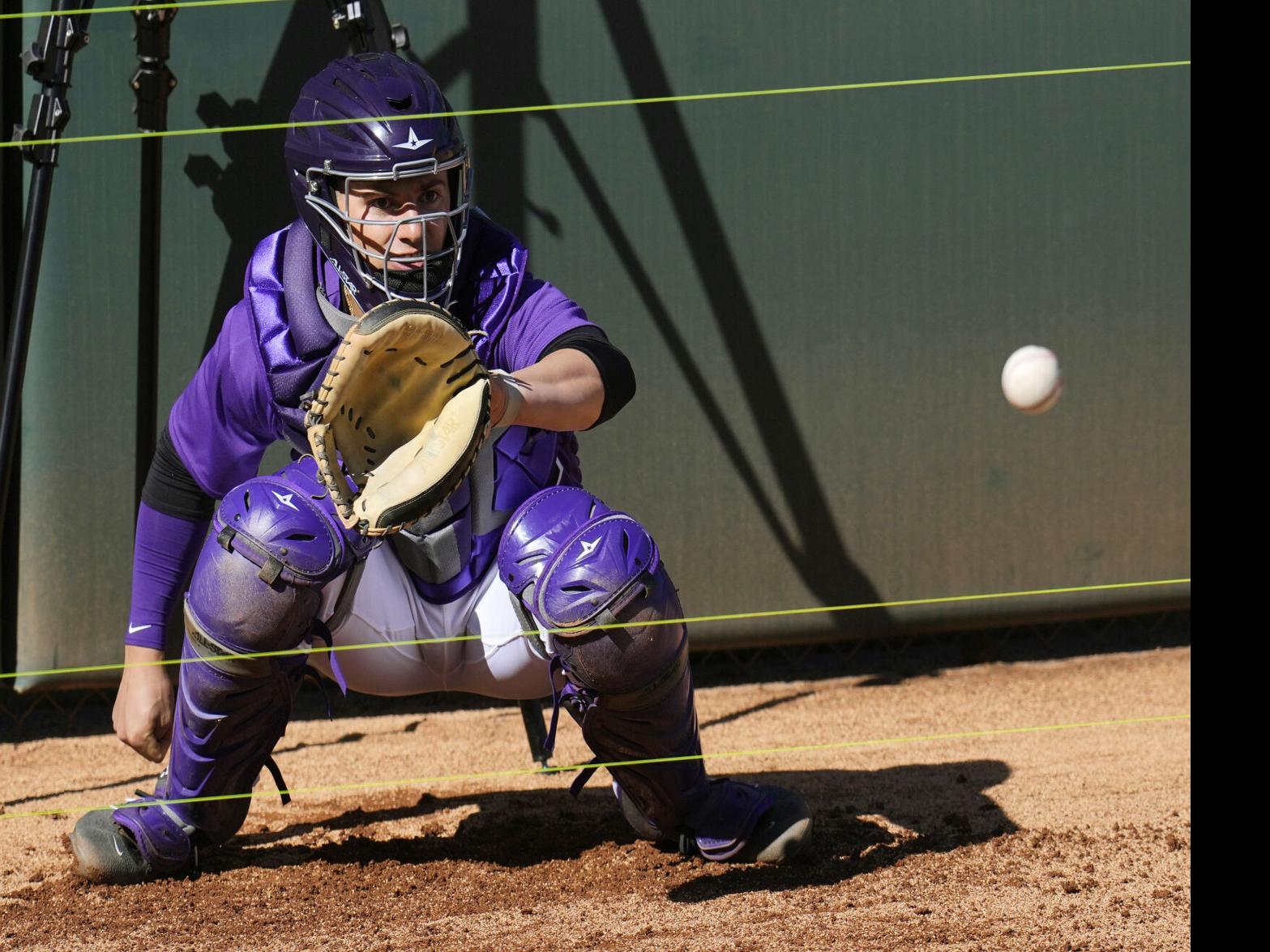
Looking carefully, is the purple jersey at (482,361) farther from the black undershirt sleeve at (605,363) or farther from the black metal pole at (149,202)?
the black metal pole at (149,202)

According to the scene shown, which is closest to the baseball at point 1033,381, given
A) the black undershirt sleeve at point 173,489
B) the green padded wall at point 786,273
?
the green padded wall at point 786,273

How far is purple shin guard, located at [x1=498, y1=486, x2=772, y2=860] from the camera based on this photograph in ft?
6.29

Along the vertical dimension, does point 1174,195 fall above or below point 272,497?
above

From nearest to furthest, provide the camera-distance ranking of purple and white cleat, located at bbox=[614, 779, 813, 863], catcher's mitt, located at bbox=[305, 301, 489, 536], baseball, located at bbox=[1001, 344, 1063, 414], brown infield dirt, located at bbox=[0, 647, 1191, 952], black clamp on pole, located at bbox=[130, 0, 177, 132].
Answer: catcher's mitt, located at bbox=[305, 301, 489, 536]
brown infield dirt, located at bbox=[0, 647, 1191, 952]
purple and white cleat, located at bbox=[614, 779, 813, 863]
black clamp on pole, located at bbox=[130, 0, 177, 132]
baseball, located at bbox=[1001, 344, 1063, 414]

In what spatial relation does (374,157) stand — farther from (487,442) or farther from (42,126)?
(42,126)

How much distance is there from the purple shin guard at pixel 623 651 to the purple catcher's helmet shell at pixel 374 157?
355 mm

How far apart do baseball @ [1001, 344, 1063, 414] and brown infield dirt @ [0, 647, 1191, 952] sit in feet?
2.18

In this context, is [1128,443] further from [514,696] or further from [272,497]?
[272,497]

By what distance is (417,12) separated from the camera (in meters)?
3.10

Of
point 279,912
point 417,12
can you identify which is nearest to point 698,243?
point 417,12

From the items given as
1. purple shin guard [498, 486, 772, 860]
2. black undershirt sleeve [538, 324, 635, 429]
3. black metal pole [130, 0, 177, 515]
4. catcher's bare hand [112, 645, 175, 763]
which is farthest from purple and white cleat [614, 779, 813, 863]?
black metal pole [130, 0, 177, 515]

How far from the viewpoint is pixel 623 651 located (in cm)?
192

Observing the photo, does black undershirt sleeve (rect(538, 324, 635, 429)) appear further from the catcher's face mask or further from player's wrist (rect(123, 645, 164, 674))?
player's wrist (rect(123, 645, 164, 674))

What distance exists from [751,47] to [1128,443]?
4.19 feet
